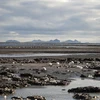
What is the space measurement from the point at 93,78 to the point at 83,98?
1123 centimetres

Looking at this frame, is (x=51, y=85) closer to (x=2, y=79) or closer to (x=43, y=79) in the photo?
(x=43, y=79)

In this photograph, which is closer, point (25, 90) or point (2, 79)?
point (25, 90)

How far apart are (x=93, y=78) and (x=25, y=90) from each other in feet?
30.2

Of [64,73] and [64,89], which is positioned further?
[64,73]

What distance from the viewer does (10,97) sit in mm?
22734

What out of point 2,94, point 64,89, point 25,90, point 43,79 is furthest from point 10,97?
point 43,79

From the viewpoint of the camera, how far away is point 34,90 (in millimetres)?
25891

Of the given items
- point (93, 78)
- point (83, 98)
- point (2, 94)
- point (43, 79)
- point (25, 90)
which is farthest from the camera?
point (93, 78)

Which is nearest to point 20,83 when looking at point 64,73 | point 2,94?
point 2,94

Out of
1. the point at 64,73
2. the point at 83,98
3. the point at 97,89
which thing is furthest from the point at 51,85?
the point at 64,73

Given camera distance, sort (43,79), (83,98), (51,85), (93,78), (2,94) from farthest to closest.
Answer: (93,78)
(43,79)
(51,85)
(2,94)
(83,98)

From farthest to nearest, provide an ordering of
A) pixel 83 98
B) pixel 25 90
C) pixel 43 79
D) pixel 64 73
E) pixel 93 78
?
1. pixel 64 73
2. pixel 93 78
3. pixel 43 79
4. pixel 25 90
5. pixel 83 98

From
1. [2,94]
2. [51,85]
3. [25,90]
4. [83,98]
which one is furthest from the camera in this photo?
[51,85]

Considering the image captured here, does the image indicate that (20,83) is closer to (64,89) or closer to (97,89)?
(64,89)
